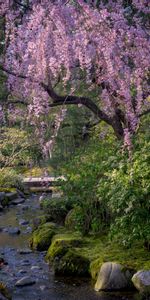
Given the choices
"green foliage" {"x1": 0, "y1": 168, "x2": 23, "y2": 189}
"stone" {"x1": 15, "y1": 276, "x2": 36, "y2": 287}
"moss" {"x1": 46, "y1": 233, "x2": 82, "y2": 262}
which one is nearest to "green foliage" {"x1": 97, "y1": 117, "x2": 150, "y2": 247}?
"moss" {"x1": 46, "y1": 233, "x2": 82, "y2": 262}

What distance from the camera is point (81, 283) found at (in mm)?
7328

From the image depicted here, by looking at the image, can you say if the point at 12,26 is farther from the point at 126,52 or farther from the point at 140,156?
the point at 140,156

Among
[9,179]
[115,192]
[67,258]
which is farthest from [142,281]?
[9,179]

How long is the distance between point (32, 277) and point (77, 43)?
404cm

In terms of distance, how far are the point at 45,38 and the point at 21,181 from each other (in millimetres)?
14724

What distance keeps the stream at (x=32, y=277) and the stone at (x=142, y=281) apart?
18 cm

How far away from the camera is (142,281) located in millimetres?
6605

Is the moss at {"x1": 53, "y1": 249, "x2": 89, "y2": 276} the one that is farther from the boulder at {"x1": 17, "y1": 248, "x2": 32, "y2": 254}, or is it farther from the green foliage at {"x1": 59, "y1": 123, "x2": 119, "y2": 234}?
the boulder at {"x1": 17, "y1": 248, "x2": 32, "y2": 254}

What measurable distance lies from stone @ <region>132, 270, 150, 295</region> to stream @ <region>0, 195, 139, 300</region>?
0.18 meters

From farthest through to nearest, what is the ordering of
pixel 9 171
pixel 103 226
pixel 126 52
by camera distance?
pixel 9 171 < pixel 103 226 < pixel 126 52

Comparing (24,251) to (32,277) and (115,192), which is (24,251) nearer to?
(32,277)

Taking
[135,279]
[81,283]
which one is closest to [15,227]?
[81,283]

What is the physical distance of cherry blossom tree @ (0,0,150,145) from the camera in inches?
247

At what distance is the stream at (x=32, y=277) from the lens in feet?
22.2
